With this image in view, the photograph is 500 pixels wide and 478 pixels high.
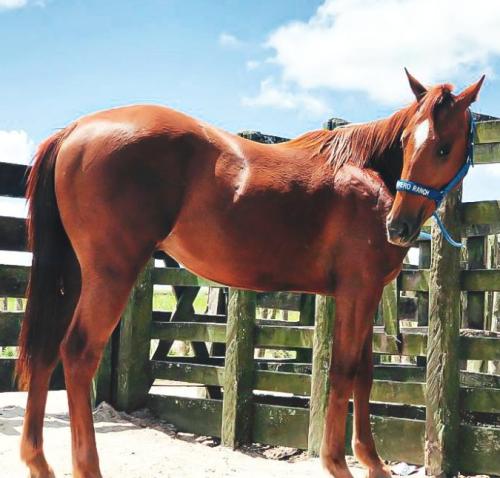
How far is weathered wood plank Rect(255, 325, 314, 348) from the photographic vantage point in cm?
545

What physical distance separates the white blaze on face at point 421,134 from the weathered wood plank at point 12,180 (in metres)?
3.58

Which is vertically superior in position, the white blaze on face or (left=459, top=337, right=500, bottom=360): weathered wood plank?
the white blaze on face

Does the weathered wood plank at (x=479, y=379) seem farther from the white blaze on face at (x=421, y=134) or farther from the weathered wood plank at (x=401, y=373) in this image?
the white blaze on face at (x=421, y=134)

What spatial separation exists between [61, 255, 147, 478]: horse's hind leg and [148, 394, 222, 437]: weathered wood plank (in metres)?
2.03

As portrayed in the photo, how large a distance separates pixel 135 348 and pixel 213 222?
2.54 metres

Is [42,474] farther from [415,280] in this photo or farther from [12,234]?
[415,280]

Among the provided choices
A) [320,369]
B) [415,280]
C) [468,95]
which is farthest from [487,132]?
[320,369]

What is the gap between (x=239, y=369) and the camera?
18.3ft

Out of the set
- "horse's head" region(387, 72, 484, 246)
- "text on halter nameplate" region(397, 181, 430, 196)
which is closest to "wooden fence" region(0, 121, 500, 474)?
"horse's head" region(387, 72, 484, 246)

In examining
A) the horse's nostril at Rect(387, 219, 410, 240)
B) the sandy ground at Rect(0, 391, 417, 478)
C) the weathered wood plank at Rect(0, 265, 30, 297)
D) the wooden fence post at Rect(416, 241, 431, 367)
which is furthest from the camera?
the wooden fence post at Rect(416, 241, 431, 367)

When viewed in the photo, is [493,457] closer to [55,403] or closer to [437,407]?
[437,407]

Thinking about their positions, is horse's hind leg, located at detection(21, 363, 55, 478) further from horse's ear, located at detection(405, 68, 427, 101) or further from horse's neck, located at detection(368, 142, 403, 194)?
horse's ear, located at detection(405, 68, 427, 101)

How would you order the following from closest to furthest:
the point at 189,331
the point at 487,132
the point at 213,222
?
the point at 213,222, the point at 487,132, the point at 189,331

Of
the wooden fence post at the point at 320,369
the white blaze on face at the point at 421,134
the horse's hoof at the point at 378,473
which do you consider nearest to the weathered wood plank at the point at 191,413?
the wooden fence post at the point at 320,369
